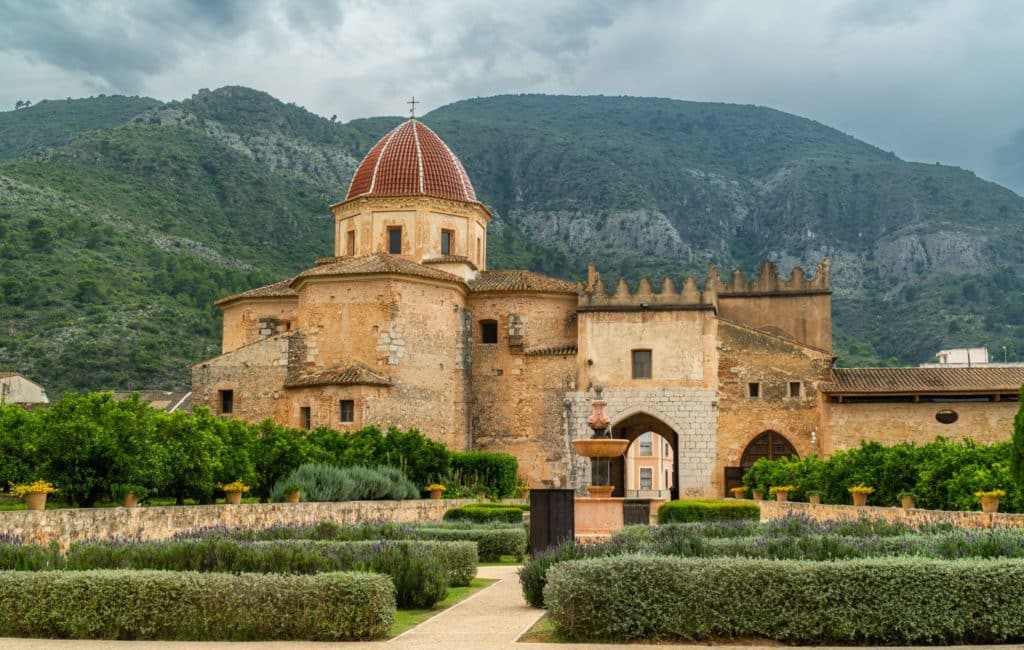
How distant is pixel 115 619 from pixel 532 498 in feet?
23.0

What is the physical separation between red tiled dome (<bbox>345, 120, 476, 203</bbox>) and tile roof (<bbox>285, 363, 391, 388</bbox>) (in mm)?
8769

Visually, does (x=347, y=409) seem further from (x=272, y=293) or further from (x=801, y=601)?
(x=801, y=601)

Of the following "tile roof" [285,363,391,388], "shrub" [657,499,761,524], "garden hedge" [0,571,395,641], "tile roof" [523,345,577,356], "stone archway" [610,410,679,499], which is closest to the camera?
"garden hedge" [0,571,395,641]

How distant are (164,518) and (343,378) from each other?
59.6 feet

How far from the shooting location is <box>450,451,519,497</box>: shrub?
37531 mm

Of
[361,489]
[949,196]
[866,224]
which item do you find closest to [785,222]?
[866,224]

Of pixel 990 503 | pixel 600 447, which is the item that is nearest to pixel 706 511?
pixel 600 447

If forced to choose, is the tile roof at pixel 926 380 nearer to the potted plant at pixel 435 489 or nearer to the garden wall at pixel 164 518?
the potted plant at pixel 435 489

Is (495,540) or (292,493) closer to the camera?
(495,540)

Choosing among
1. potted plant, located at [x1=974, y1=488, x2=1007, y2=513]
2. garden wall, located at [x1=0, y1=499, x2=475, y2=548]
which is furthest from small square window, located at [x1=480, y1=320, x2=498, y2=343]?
potted plant, located at [x1=974, y1=488, x2=1007, y2=513]

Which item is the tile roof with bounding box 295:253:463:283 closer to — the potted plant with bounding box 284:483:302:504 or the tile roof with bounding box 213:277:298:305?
the tile roof with bounding box 213:277:298:305

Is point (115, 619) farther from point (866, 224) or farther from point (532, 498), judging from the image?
point (866, 224)

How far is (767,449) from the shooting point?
4162 centimetres

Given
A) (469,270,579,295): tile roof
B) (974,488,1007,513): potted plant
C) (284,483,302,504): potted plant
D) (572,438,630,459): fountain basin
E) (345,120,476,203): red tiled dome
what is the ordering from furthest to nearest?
(345,120,476,203): red tiled dome, (469,270,579,295): tile roof, (284,483,302,504): potted plant, (572,438,630,459): fountain basin, (974,488,1007,513): potted plant
